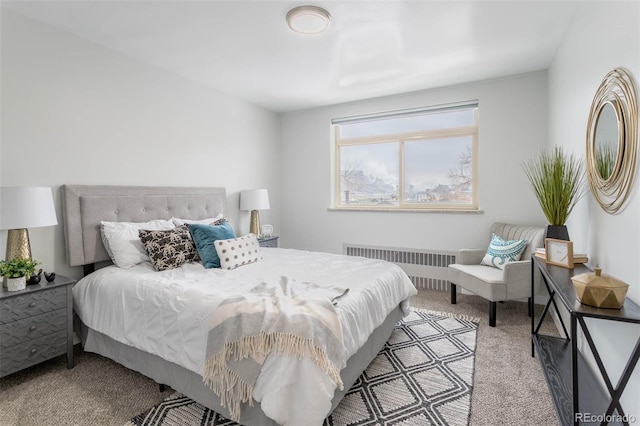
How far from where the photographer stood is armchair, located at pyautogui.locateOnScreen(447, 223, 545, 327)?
2.90m

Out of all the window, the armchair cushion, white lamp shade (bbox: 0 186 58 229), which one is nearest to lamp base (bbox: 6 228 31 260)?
white lamp shade (bbox: 0 186 58 229)

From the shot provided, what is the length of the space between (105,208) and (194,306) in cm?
152

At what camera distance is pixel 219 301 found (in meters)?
1.80

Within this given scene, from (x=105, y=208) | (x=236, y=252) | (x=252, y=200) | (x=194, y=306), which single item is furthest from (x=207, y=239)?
(x=252, y=200)

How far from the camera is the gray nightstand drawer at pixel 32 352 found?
1964 millimetres

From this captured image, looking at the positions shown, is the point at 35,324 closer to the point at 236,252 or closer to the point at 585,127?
the point at 236,252

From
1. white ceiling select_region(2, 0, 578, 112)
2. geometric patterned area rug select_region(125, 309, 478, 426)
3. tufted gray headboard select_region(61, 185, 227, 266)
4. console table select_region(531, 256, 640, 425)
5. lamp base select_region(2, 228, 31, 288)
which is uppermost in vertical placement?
white ceiling select_region(2, 0, 578, 112)

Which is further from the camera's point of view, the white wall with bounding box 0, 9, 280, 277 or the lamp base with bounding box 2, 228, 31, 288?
the white wall with bounding box 0, 9, 280, 277

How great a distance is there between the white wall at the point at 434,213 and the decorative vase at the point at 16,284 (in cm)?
331

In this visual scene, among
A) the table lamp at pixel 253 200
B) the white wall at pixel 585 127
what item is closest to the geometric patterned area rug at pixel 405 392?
the white wall at pixel 585 127

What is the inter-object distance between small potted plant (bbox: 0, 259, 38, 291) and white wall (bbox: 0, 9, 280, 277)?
0.29m

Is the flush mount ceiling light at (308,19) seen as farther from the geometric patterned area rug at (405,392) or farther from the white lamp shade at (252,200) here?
the geometric patterned area rug at (405,392)

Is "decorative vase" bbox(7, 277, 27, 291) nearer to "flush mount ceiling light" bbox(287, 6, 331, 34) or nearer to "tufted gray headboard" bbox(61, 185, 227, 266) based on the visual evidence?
"tufted gray headboard" bbox(61, 185, 227, 266)

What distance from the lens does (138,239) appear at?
2.66 metres
